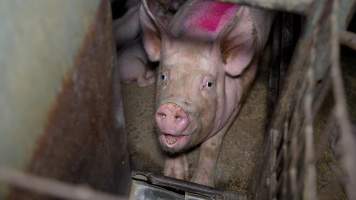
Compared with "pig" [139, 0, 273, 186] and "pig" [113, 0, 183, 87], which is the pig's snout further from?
"pig" [113, 0, 183, 87]

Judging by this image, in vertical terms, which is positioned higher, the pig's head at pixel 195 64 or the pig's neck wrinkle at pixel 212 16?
the pig's neck wrinkle at pixel 212 16

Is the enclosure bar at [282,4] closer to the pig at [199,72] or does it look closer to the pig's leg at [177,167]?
the pig at [199,72]

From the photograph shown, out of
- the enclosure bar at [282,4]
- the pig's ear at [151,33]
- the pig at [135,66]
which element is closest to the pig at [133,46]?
the pig at [135,66]

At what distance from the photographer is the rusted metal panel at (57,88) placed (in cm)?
80

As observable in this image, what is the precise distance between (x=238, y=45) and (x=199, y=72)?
204mm

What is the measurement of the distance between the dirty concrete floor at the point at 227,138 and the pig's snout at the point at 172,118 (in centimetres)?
41

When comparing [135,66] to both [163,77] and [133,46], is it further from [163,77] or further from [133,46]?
[163,77]

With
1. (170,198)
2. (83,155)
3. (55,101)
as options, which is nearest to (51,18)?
(55,101)

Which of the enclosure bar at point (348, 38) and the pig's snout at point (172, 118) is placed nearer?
the enclosure bar at point (348, 38)

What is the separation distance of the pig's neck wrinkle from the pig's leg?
0.57 metres

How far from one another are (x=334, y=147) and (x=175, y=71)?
73cm

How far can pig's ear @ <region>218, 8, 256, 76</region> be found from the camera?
1.85 metres

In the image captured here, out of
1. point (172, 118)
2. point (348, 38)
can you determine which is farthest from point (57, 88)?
point (348, 38)

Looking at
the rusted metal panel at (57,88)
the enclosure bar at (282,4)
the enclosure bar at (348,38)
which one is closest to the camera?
the rusted metal panel at (57,88)
